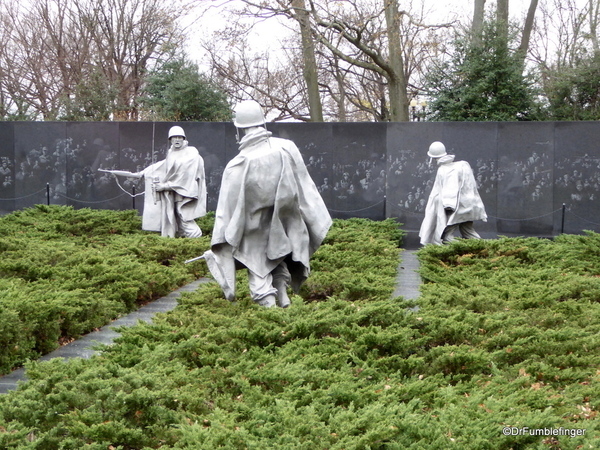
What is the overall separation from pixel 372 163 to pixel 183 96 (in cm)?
876

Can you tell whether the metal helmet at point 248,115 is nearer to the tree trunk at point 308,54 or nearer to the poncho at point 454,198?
the poncho at point 454,198

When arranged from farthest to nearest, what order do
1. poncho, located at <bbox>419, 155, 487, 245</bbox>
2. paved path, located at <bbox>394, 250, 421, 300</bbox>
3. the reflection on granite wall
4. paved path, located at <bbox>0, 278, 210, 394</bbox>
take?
1. the reflection on granite wall
2. poncho, located at <bbox>419, 155, 487, 245</bbox>
3. paved path, located at <bbox>394, 250, 421, 300</bbox>
4. paved path, located at <bbox>0, 278, 210, 394</bbox>

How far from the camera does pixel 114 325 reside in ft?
25.8

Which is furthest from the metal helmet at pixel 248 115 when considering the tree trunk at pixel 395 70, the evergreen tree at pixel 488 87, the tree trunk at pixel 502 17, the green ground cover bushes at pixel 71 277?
the tree trunk at pixel 395 70

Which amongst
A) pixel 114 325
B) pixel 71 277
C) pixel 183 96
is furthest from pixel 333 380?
pixel 183 96

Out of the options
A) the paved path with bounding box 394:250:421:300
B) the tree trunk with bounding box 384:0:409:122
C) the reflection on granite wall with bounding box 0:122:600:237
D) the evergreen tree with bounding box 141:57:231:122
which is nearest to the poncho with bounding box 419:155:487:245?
the paved path with bounding box 394:250:421:300

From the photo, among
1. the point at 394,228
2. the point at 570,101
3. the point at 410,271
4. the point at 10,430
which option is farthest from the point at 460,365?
the point at 570,101

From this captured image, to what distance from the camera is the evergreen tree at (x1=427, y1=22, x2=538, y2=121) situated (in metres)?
21.4

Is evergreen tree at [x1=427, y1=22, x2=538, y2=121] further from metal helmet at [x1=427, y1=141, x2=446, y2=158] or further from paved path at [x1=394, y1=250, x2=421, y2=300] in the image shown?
metal helmet at [x1=427, y1=141, x2=446, y2=158]

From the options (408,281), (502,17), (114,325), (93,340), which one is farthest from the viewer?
(502,17)

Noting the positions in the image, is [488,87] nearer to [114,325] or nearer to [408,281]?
[408,281]

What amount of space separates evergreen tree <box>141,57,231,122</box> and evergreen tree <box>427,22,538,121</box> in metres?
7.34

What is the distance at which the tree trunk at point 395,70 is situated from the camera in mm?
22922

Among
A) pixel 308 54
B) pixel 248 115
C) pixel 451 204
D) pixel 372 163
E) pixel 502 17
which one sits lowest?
pixel 451 204
